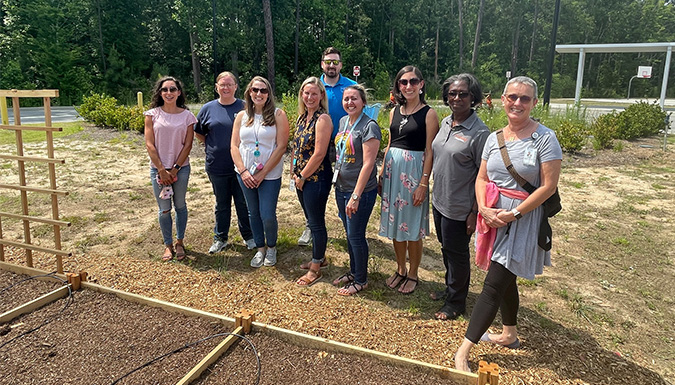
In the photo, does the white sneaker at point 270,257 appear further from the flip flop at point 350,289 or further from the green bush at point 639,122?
the green bush at point 639,122

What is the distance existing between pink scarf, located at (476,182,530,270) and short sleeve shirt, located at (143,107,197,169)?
2921 mm

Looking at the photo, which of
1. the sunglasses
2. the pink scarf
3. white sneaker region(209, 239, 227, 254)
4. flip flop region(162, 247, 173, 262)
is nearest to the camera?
the pink scarf

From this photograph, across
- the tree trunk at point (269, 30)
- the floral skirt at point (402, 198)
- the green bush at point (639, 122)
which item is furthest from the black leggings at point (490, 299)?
the tree trunk at point (269, 30)

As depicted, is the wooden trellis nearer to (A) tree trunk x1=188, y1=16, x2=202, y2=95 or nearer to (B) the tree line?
(B) the tree line

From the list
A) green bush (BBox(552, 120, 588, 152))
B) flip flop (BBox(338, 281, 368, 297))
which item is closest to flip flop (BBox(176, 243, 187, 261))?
flip flop (BBox(338, 281, 368, 297))

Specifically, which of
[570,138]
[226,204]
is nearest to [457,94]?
[226,204]

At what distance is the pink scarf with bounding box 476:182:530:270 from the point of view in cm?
268

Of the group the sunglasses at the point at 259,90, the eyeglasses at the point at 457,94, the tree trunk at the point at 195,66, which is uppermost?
the tree trunk at the point at 195,66

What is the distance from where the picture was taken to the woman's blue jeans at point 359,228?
3.55 m

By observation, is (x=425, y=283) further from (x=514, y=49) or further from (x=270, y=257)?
(x=514, y=49)

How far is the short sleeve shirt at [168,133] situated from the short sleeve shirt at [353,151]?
1.68 meters

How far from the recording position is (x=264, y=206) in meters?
4.20

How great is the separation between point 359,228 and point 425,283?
0.99 meters

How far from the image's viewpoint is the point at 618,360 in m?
3.03
